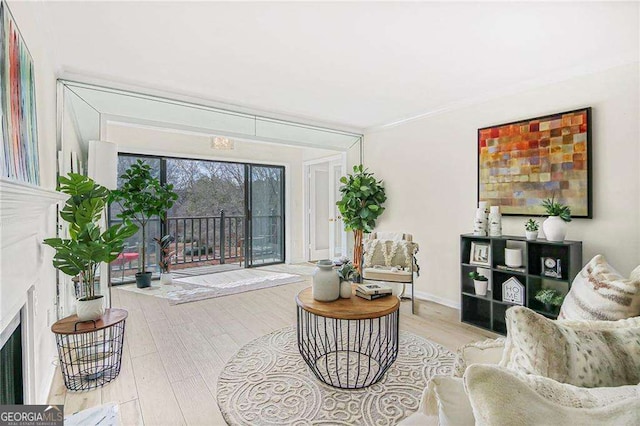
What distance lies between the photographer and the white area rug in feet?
13.7

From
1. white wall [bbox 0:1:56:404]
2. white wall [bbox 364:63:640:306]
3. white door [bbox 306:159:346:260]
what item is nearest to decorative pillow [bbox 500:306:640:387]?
white wall [bbox 0:1:56:404]

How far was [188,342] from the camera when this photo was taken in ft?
9.16

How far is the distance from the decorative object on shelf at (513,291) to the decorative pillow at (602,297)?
125 cm

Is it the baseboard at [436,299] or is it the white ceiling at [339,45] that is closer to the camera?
the white ceiling at [339,45]

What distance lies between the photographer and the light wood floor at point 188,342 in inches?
75.2

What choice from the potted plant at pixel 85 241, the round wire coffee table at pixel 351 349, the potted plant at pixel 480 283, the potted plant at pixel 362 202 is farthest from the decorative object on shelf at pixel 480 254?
the potted plant at pixel 85 241

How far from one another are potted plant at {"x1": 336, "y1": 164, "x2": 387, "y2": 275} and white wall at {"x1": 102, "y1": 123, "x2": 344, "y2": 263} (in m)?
1.46

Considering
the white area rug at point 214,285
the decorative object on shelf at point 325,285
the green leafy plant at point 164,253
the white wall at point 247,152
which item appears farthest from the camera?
the green leafy plant at point 164,253

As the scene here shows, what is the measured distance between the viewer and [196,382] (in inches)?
84.9

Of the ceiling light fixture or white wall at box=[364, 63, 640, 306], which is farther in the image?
the ceiling light fixture

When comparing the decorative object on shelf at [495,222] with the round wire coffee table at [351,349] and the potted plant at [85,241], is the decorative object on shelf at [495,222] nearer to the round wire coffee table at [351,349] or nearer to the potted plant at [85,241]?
the round wire coffee table at [351,349]

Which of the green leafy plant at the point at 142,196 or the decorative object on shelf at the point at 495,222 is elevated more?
the green leafy plant at the point at 142,196

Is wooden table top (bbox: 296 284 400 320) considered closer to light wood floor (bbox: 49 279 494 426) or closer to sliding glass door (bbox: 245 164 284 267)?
light wood floor (bbox: 49 279 494 426)

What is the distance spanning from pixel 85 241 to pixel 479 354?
2.49 m
